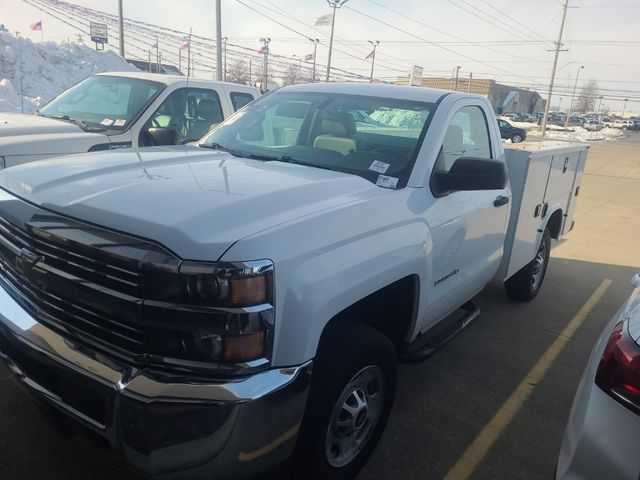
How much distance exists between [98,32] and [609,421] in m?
52.1

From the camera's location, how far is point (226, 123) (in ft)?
12.7

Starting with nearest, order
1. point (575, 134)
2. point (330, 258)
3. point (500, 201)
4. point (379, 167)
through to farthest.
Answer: point (330, 258) → point (379, 167) → point (500, 201) → point (575, 134)

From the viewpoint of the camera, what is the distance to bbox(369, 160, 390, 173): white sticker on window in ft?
9.61

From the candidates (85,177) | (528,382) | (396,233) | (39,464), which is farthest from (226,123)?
(528,382)

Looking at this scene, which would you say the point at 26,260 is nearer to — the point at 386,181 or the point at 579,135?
the point at 386,181

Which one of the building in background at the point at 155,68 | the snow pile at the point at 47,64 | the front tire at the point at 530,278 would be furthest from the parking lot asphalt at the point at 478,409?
the building in background at the point at 155,68

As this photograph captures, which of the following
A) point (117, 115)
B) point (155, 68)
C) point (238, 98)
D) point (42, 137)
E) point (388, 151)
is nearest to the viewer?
point (388, 151)

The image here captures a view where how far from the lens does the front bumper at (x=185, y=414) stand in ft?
5.76

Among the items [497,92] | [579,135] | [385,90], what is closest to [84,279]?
[385,90]

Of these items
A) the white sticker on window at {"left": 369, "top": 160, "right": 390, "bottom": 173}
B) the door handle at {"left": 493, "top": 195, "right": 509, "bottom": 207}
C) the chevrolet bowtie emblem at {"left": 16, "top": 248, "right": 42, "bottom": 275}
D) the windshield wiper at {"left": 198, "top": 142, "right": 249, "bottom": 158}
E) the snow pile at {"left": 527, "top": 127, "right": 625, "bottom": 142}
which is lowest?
the snow pile at {"left": 527, "top": 127, "right": 625, "bottom": 142}

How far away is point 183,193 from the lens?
2.19 metres

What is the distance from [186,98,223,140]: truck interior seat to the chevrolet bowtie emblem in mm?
4253

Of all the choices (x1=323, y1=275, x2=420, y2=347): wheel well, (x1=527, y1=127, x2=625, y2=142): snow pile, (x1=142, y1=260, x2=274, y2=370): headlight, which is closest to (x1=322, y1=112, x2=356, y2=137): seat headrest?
(x1=323, y1=275, x2=420, y2=347): wheel well

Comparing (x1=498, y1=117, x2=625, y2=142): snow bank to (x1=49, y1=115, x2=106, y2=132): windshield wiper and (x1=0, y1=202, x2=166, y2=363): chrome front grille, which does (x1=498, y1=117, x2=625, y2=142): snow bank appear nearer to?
(x1=49, y1=115, x2=106, y2=132): windshield wiper
